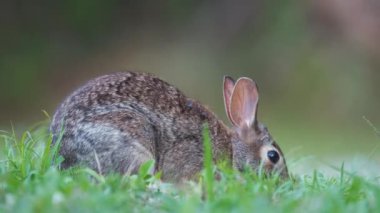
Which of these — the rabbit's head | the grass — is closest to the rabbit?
the rabbit's head

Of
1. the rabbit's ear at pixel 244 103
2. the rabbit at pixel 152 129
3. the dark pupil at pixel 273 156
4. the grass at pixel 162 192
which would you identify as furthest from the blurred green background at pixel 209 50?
the grass at pixel 162 192

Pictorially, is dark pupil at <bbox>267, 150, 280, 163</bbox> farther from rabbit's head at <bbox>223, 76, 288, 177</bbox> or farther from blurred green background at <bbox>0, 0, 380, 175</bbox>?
blurred green background at <bbox>0, 0, 380, 175</bbox>

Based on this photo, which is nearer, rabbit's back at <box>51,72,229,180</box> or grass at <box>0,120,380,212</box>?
grass at <box>0,120,380,212</box>

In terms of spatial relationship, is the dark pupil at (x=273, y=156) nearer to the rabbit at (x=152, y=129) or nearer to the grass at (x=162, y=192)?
the rabbit at (x=152, y=129)

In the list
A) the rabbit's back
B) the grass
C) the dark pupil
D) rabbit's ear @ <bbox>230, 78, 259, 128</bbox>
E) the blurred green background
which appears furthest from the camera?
the blurred green background

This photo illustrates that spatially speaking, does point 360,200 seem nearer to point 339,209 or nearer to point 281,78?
point 339,209

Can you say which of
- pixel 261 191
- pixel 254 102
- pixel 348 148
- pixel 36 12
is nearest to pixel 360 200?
pixel 261 191
